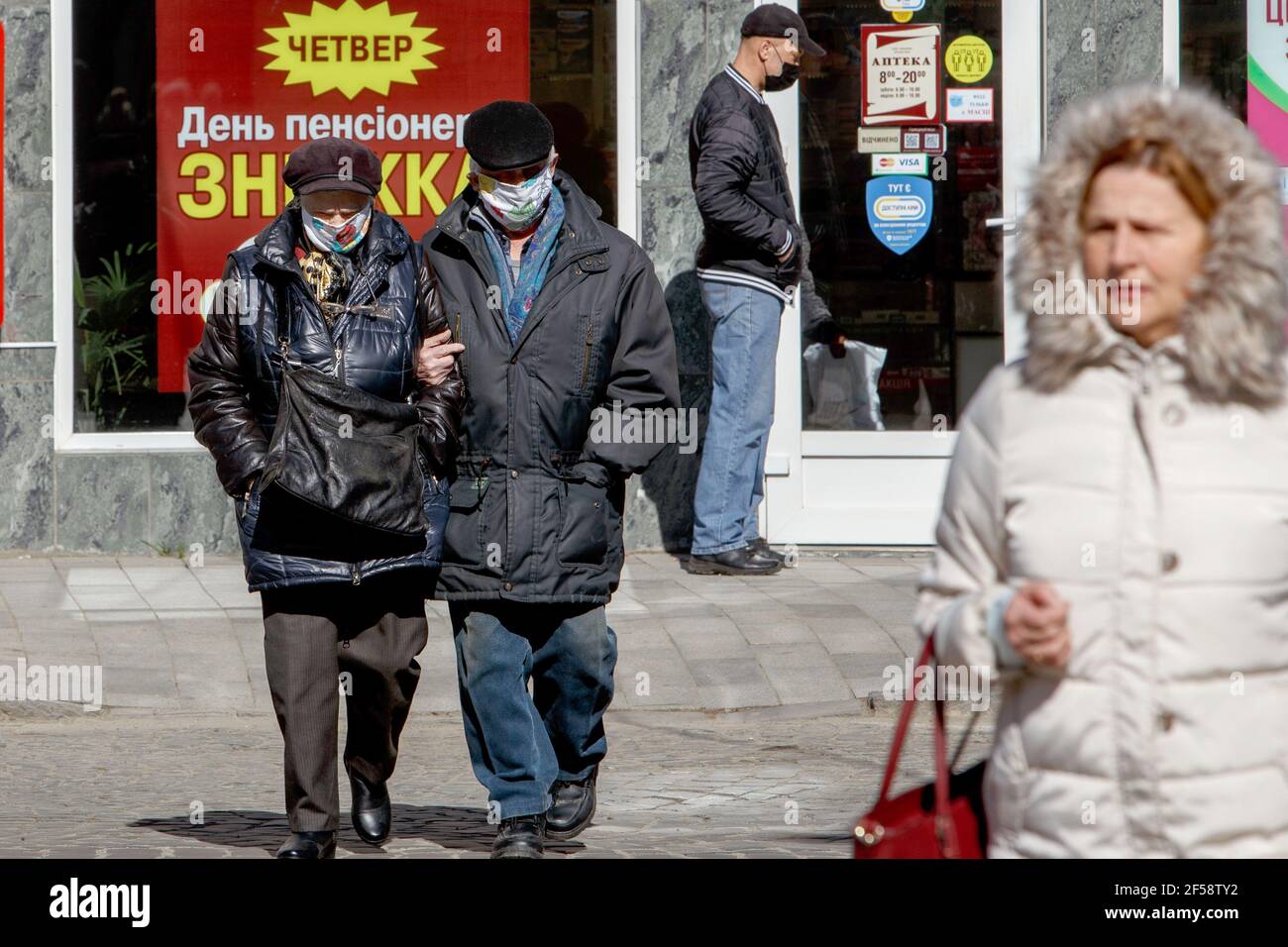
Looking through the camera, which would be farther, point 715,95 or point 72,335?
point 72,335

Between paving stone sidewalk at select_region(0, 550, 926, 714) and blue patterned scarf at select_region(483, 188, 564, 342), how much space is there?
285cm

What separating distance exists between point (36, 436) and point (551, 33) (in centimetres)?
345

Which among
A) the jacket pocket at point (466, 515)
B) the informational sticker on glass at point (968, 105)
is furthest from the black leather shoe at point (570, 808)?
the informational sticker on glass at point (968, 105)

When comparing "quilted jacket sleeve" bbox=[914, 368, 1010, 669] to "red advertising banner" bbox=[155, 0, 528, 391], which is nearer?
"quilted jacket sleeve" bbox=[914, 368, 1010, 669]

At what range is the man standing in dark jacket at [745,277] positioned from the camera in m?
9.79

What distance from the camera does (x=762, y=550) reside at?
10172 millimetres

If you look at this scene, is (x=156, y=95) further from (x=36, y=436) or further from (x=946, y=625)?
(x=946, y=625)

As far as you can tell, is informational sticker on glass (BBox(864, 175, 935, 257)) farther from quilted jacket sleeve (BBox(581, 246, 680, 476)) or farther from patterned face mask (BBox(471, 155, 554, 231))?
patterned face mask (BBox(471, 155, 554, 231))

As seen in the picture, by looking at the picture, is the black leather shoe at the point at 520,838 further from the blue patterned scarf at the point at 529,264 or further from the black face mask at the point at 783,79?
the black face mask at the point at 783,79

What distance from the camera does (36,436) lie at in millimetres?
10633

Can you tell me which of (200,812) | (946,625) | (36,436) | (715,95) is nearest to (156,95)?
(36,436)

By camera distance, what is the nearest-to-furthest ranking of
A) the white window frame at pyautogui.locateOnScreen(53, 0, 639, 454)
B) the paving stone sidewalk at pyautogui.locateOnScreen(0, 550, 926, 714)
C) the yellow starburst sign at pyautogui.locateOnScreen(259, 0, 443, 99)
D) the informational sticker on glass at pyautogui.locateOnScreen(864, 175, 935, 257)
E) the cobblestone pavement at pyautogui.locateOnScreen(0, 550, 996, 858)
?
1. the cobblestone pavement at pyautogui.locateOnScreen(0, 550, 996, 858)
2. the paving stone sidewalk at pyautogui.locateOnScreen(0, 550, 926, 714)
3. the white window frame at pyautogui.locateOnScreen(53, 0, 639, 454)
4. the yellow starburst sign at pyautogui.locateOnScreen(259, 0, 443, 99)
5. the informational sticker on glass at pyautogui.locateOnScreen(864, 175, 935, 257)

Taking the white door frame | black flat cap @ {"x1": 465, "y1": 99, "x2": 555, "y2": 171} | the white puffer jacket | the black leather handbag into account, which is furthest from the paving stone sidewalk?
the white puffer jacket

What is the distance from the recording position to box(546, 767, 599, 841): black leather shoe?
5.69 metres
